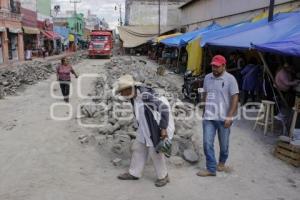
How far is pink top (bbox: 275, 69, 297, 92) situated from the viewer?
8.70 m

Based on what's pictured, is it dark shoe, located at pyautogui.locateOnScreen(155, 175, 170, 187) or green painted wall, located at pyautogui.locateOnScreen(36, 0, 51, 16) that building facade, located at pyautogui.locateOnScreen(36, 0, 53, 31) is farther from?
dark shoe, located at pyautogui.locateOnScreen(155, 175, 170, 187)

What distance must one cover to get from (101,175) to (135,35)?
39.9m

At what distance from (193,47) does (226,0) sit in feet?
23.9

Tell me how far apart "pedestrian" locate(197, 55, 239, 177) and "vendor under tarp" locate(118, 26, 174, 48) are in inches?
1554

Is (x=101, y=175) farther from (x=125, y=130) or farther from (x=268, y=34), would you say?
(x=268, y=34)

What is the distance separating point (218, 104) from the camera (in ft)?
18.7

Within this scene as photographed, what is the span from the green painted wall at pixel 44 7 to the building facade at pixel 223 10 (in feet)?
55.1

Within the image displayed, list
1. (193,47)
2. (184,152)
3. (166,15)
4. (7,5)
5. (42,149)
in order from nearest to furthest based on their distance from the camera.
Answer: (184,152)
(42,149)
(193,47)
(7,5)
(166,15)

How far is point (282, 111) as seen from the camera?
8.92 meters

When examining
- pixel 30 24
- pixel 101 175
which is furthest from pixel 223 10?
pixel 30 24

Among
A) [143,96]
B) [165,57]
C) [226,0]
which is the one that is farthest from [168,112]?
[165,57]

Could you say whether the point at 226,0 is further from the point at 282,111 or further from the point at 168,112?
the point at 168,112

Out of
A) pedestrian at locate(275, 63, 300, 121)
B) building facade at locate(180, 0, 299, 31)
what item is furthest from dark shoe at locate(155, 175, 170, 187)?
building facade at locate(180, 0, 299, 31)

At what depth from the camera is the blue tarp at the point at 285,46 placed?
7574 mm
